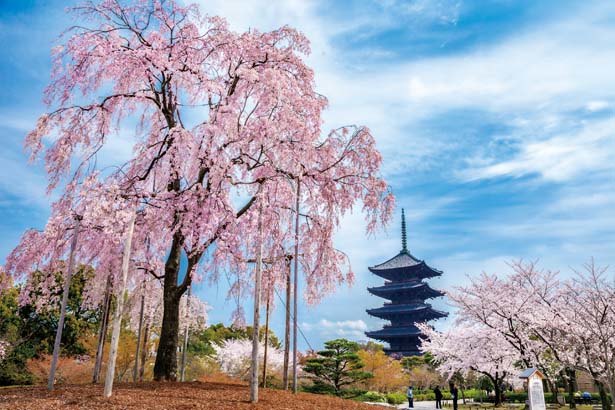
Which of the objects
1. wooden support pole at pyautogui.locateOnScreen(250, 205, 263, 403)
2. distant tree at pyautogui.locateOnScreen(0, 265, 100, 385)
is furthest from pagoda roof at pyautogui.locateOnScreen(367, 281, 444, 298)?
wooden support pole at pyautogui.locateOnScreen(250, 205, 263, 403)

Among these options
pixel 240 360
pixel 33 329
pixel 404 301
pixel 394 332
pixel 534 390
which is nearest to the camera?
pixel 534 390

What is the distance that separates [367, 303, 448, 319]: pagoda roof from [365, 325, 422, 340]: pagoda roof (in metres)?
1.87

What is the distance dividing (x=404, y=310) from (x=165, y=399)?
53.7 m

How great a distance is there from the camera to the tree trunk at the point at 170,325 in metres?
13.0

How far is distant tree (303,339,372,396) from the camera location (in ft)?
91.0

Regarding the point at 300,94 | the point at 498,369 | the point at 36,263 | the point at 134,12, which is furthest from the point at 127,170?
the point at 498,369

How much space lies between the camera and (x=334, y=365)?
28.3m

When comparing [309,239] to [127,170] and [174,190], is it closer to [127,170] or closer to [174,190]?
[174,190]

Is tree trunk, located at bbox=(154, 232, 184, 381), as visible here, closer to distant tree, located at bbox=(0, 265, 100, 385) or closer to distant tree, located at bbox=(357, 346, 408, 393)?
distant tree, located at bbox=(0, 265, 100, 385)

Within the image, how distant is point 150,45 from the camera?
13633mm

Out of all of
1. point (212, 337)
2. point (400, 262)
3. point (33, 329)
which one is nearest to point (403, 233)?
point (400, 262)

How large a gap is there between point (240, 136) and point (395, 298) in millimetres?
54856

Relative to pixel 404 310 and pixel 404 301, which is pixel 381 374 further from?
pixel 404 301

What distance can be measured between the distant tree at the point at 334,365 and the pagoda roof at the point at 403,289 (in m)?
34.3
